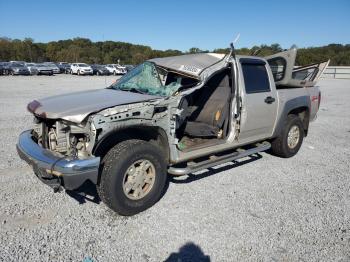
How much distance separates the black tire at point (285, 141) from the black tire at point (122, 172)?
9.82 feet

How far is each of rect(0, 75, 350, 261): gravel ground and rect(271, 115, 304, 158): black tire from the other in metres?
0.60

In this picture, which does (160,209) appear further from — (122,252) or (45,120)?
(45,120)

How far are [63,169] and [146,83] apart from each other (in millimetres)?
2097

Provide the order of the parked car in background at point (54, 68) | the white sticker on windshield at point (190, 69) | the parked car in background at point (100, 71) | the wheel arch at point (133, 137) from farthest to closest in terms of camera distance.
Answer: the parked car in background at point (100, 71), the parked car in background at point (54, 68), the white sticker on windshield at point (190, 69), the wheel arch at point (133, 137)

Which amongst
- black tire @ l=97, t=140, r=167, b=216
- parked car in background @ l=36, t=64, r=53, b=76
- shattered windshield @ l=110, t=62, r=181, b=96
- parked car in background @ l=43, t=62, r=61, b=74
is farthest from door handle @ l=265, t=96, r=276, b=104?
parked car in background @ l=43, t=62, r=61, b=74

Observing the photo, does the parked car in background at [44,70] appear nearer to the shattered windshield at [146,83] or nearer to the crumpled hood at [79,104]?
the shattered windshield at [146,83]

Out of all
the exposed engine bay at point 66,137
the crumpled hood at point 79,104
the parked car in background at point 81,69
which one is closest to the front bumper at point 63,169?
the exposed engine bay at point 66,137

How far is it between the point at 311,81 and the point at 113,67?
39562mm

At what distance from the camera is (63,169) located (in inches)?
131

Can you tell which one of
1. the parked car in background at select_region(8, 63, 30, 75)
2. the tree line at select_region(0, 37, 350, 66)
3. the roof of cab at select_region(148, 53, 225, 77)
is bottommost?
the parked car in background at select_region(8, 63, 30, 75)

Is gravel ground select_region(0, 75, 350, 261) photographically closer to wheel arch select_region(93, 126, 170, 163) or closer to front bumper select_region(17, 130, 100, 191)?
front bumper select_region(17, 130, 100, 191)

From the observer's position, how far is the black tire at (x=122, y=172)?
359 cm

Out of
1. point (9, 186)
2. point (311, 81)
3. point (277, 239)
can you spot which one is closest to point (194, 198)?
point (277, 239)

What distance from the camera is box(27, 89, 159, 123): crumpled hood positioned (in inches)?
139
